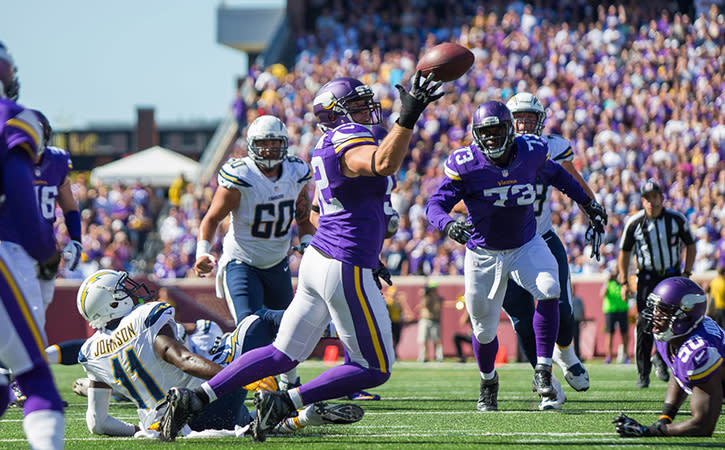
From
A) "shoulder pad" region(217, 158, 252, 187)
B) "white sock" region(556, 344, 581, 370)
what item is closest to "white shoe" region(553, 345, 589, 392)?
"white sock" region(556, 344, 581, 370)

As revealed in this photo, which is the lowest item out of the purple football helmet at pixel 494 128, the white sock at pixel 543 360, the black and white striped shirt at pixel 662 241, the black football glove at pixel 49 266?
the white sock at pixel 543 360

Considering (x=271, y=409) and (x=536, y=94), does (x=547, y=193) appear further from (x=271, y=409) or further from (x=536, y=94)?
(x=536, y=94)

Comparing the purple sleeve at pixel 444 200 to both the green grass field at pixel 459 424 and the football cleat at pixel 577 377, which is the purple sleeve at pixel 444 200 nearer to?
the green grass field at pixel 459 424

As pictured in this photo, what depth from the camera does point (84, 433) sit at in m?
5.90

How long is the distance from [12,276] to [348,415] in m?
1.78

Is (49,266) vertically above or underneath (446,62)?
underneath

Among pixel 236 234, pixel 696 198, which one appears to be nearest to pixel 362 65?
pixel 696 198

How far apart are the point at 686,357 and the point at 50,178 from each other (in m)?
4.08

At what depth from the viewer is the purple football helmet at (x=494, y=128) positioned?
6.46 metres

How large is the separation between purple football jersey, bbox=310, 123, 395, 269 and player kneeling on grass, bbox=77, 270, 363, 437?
780 mm

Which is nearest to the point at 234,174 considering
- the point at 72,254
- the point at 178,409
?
the point at 72,254

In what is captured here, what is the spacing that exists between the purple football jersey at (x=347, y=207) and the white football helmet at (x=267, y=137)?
6.61 ft

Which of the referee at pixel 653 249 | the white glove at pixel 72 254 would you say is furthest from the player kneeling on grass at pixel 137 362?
the referee at pixel 653 249

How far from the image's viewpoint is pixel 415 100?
438 centimetres
